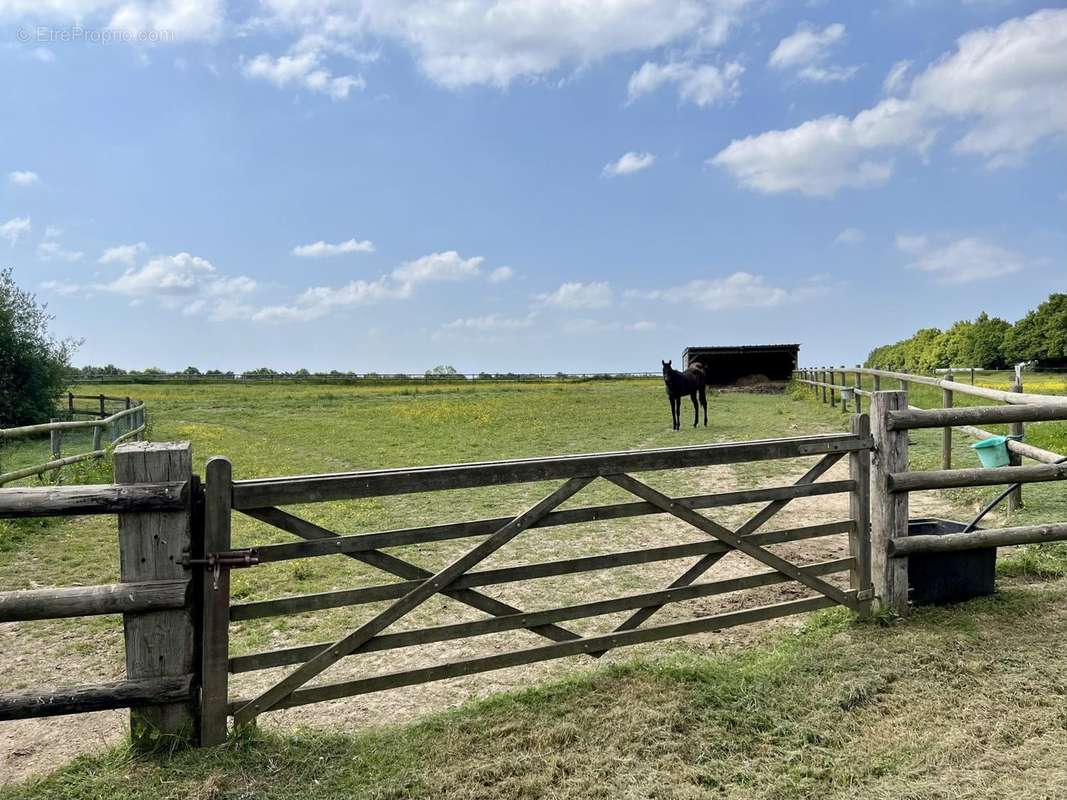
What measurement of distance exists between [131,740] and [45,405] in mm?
29091

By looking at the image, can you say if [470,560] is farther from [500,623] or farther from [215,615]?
[215,615]

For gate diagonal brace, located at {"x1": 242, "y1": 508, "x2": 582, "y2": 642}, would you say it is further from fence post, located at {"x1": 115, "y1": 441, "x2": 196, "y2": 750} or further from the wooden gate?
fence post, located at {"x1": 115, "y1": 441, "x2": 196, "y2": 750}

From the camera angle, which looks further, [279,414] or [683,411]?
[279,414]

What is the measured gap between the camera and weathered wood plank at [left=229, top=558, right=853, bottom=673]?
11.6 feet

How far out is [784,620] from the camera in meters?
5.20

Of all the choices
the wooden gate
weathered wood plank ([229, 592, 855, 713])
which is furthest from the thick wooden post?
weathered wood plank ([229, 592, 855, 713])

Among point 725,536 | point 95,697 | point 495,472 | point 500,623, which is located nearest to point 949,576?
point 725,536

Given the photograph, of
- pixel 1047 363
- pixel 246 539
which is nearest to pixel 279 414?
pixel 246 539

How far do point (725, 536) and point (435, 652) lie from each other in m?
2.24

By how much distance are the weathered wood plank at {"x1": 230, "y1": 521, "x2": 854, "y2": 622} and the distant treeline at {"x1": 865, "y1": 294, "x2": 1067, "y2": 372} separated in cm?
5702

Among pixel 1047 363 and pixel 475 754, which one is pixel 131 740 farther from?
pixel 1047 363

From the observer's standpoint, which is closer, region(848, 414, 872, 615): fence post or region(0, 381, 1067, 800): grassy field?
region(0, 381, 1067, 800): grassy field

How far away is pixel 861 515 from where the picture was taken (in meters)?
4.80

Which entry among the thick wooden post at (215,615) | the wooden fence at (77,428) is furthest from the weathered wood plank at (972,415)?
the wooden fence at (77,428)
